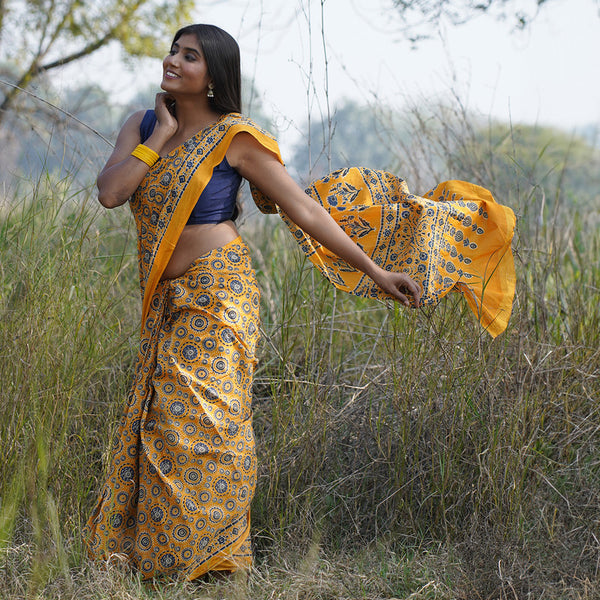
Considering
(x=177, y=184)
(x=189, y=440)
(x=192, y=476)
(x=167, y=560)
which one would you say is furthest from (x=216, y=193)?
(x=167, y=560)

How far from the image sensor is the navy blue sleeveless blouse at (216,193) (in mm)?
2314

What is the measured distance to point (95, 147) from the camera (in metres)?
3.70

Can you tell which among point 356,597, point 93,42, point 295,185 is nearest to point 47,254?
point 295,185

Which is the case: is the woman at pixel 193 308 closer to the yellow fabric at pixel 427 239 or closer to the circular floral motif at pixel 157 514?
the circular floral motif at pixel 157 514

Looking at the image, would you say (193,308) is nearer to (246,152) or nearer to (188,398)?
(188,398)

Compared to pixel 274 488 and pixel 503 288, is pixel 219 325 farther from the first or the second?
pixel 503 288

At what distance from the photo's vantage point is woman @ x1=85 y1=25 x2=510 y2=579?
2.24m

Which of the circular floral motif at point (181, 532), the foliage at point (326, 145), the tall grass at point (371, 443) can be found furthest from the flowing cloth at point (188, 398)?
the foliage at point (326, 145)

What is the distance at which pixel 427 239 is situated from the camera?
248cm

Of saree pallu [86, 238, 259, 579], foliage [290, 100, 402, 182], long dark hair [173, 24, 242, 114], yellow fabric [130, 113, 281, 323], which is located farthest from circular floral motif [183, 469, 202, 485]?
foliage [290, 100, 402, 182]

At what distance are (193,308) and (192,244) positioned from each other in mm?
203

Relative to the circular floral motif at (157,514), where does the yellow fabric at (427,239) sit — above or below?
above

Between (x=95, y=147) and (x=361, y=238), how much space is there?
5.72 feet

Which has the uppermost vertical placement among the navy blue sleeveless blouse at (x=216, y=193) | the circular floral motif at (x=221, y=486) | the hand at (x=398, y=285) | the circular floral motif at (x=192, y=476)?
the navy blue sleeveless blouse at (x=216, y=193)
